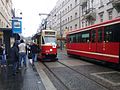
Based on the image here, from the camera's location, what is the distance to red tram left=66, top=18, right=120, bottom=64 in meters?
15.5

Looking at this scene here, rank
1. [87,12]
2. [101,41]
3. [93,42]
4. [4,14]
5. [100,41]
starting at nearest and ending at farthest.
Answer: [101,41]
[100,41]
[93,42]
[4,14]
[87,12]

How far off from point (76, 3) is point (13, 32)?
1434 inches

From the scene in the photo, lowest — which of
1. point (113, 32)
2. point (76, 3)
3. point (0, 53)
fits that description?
point (0, 53)

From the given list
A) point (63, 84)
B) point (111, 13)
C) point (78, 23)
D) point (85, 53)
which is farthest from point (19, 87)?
point (78, 23)

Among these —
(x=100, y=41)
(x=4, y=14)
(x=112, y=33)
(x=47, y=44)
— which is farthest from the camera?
(x=4, y=14)

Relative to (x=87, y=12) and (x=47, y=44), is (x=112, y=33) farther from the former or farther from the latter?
(x=87, y=12)

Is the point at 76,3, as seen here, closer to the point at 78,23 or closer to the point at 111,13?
the point at 78,23

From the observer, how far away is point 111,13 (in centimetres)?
3562

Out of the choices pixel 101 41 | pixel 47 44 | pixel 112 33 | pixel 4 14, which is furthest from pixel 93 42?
pixel 4 14

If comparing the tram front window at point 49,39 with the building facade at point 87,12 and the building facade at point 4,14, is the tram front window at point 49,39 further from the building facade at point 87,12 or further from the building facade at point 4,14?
the building facade at point 4,14

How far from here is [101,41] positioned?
17953 millimetres

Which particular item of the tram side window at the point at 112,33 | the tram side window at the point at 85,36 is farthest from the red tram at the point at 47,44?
the tram side window at the point at 112,33

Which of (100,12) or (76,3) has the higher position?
(76,3)

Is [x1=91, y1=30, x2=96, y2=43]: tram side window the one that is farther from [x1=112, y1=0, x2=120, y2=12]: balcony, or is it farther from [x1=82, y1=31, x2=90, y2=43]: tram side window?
[x1=112, y1=0, x2=120, y2=12]: balcony
